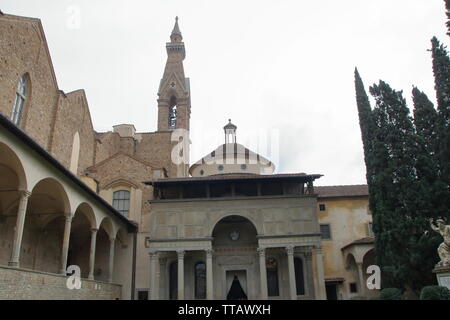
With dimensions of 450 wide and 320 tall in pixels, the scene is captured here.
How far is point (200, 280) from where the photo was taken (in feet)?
70.7

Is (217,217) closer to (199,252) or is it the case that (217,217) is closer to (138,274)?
(199,252)

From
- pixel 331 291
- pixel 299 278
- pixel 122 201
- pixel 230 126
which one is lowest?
pixel 331 291

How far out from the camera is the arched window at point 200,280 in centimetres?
2123

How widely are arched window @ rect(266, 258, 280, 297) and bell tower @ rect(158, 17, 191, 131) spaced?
1986 cm

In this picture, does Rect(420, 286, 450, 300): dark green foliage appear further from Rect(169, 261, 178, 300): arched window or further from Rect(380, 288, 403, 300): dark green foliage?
Rect(169, 261, 178, 300): arched window

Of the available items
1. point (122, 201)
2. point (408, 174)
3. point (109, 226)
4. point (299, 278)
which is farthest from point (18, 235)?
point (408, 174)

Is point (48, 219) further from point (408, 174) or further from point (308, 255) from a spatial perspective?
point (408, 174)

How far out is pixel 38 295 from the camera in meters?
12.5

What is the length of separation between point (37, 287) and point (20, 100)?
35.5 feet

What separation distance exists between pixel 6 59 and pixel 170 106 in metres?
23.8

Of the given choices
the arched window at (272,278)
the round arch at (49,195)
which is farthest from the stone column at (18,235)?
the arched window at (272,278)

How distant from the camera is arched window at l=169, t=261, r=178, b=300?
21.2 m

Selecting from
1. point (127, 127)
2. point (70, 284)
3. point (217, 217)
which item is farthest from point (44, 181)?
point (127, 127)
